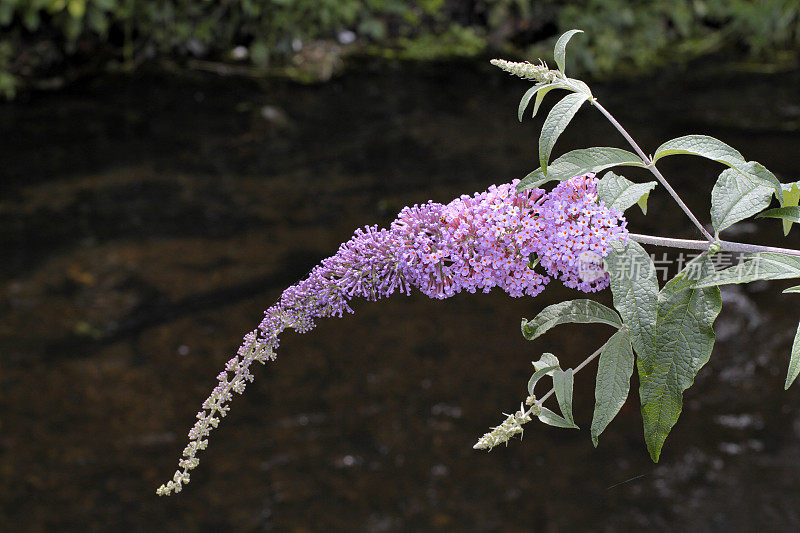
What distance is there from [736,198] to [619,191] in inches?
8.4

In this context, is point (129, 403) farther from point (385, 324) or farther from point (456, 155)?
point (456, 155)

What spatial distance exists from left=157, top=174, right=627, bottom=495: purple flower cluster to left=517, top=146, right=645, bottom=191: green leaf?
50mm

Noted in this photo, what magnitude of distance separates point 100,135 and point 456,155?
10.3 feet

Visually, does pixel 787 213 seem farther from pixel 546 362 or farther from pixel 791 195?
pixel 546 362

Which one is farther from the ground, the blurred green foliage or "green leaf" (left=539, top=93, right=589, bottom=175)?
"green leaf" (left=539, top=93, right=589, bottom=175)

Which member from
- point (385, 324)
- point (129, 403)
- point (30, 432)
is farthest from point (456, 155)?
point (30, 432)

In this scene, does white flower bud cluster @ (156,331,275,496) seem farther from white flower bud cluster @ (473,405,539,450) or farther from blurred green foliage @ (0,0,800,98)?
blurred green foliage @ (0,0,800,98)

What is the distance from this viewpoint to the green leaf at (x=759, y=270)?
1149 mm

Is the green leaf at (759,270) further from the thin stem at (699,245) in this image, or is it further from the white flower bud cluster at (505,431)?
the white flower bud cluster at (505,431)

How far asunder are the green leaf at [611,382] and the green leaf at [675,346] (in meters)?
0.05

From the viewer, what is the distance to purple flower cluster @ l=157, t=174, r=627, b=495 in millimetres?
1238

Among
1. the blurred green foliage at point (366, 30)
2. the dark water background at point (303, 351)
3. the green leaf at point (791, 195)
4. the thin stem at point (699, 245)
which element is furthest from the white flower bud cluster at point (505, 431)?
the blurred green foliage at point (366, 30)

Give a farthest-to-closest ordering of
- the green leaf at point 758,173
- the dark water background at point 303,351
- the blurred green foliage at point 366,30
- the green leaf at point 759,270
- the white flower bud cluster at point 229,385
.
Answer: the blurred green foliage at point 366,30 < the dark water background at point 303,351 < the white flower bud cluster at point 229,385 < the green leaf at point 758,173 < the green leaf at point 759,270

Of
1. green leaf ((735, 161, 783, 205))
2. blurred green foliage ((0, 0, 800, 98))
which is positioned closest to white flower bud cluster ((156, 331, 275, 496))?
green leaf ((735, 161, 783, 205))
